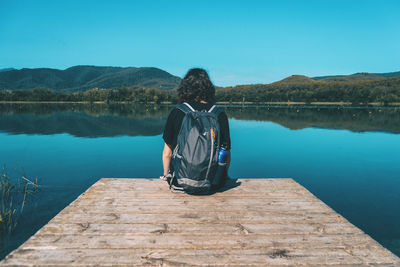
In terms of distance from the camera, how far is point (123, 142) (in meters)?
21.3

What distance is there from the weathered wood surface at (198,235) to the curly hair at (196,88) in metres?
1.79

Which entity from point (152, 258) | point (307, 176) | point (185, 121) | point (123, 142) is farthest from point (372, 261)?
point (123, 142)

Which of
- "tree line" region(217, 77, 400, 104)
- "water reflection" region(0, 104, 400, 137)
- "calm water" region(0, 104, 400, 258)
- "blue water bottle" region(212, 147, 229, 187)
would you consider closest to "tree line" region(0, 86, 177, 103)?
"tree line" region(217, 77, 400, 104)

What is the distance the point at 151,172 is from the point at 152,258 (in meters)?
10.2

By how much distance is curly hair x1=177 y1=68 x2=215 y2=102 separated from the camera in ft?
14.1

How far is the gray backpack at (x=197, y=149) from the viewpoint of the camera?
386cm

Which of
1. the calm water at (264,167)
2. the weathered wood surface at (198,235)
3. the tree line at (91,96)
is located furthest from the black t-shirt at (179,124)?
the tree line at (91,96)

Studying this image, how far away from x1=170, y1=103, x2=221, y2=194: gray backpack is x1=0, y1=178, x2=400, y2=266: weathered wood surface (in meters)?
0.47

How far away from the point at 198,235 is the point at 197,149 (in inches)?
49.0

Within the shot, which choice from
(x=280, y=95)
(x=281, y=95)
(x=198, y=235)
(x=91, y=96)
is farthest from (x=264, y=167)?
(x=91, y=96)

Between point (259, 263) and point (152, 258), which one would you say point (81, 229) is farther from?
point (259, 263)

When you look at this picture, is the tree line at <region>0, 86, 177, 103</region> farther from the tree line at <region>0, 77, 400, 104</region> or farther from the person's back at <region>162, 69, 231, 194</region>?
the person's back at <region>162, 69, 231, 194</region>

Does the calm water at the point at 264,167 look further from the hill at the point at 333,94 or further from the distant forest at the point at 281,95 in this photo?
the distant forest at the point at 281,95

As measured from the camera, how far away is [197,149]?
3.86 m
